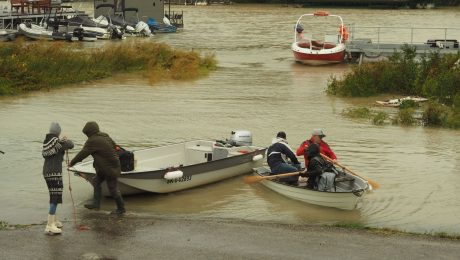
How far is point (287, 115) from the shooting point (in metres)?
26.6

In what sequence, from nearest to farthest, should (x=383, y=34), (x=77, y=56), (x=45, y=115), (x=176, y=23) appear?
1. (x=45, y=115)
2. (x=77, y=56)
3. (x=383, y=34)
4. (x=176, y=23)

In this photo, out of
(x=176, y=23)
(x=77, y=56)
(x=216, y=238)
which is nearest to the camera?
(x=216, y=238)

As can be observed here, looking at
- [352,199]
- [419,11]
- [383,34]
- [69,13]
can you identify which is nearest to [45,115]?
[352,199]

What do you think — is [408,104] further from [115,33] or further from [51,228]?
[115,33]

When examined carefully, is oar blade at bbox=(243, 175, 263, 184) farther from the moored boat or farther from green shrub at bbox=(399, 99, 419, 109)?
the moored boat

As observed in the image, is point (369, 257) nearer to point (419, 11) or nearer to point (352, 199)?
point (352, 199)

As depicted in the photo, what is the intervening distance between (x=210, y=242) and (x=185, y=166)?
13.8ft

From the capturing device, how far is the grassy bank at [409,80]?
1082 inches

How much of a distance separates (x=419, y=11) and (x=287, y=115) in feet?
252

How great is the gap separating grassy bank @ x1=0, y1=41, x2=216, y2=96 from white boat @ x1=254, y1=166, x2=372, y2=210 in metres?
16.0

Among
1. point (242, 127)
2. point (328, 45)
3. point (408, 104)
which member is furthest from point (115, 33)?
point (242, 127)

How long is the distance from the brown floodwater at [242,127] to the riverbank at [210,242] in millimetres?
1311

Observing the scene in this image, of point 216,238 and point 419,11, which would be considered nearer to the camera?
point 216,238

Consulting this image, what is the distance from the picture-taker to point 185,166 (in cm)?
1602
